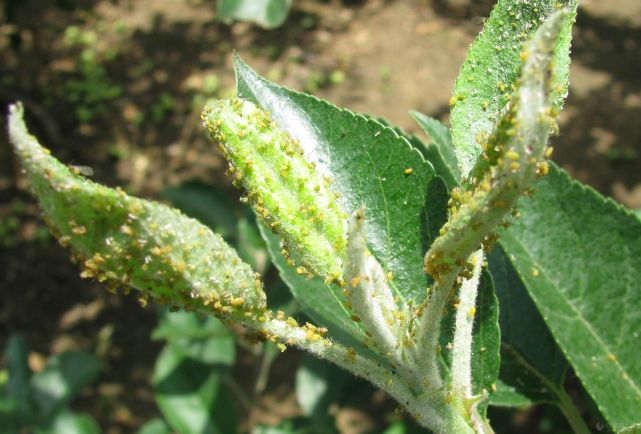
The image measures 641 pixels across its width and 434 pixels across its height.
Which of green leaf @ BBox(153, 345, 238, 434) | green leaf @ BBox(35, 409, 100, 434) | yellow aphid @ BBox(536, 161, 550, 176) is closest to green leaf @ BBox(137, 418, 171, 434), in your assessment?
green leaf @ BBox(153, 345, 238, 434)

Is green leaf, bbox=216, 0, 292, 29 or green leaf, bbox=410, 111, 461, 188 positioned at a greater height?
green leaf, bbox=216, 0, 292, 29

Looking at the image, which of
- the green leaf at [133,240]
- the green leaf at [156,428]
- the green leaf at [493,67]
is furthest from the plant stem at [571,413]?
the green leaf at [156,428]

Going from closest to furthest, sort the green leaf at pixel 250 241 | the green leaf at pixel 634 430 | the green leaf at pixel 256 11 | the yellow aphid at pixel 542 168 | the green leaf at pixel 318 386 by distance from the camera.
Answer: the yellow aphid at pixel 542 168, the green leaf at pixel 634 430, the green leaf at pixel 250 241, the green leaf at pixel 318 386, the green leaf at pixel 256 11

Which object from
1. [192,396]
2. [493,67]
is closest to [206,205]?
[192,396]

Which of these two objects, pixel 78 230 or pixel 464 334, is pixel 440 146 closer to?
pixel 464 334

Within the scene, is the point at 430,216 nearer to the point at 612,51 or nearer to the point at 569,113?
the point at 569,113

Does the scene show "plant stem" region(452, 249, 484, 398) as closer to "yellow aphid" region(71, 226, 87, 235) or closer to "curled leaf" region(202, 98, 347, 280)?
"curled leaf" region(202, 98, 347, 280)

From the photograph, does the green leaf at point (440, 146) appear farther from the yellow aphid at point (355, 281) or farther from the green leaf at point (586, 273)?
the yellow aphid at point (355, 281)
